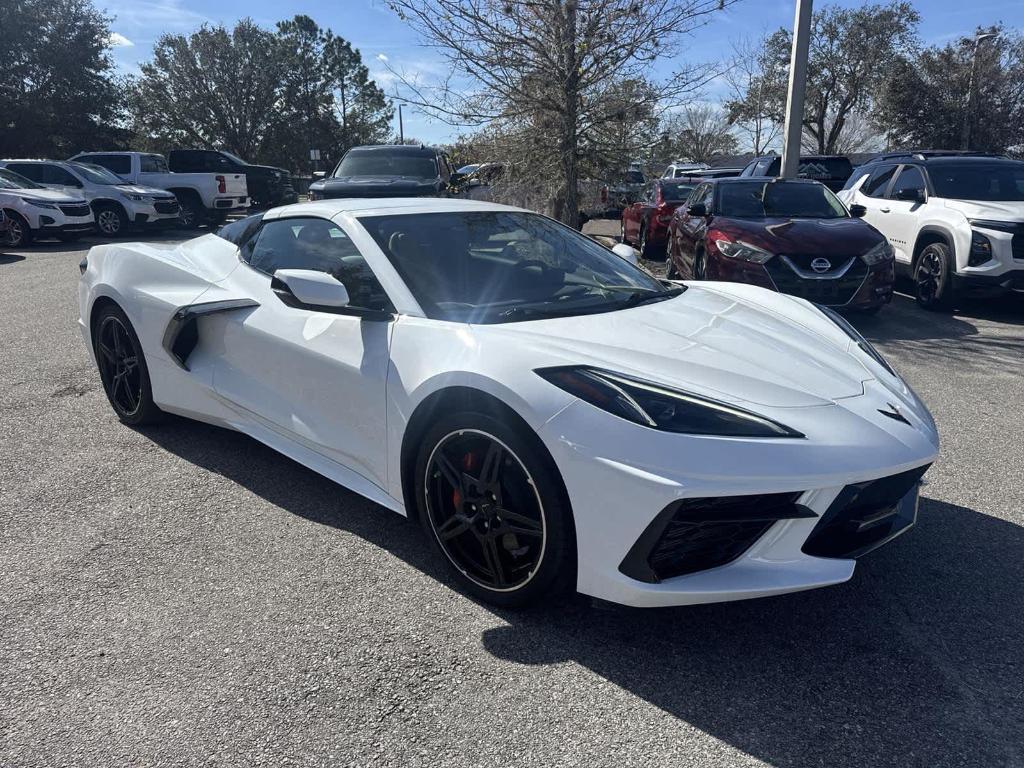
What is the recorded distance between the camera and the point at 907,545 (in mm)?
3217

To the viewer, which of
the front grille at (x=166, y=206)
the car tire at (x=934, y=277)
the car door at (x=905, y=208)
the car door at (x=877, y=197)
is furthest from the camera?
the front grille at (x=166, y=206)

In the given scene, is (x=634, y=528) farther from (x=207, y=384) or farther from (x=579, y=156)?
(x=579, y=156)

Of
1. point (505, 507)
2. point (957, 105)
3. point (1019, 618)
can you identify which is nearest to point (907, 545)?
point (1019, 618)

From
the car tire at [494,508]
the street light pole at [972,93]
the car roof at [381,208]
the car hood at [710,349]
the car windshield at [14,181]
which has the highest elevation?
the street light pole at [972,93]

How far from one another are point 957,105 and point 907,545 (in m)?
36.0

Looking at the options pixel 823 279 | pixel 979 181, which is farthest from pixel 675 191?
pixel 823 279

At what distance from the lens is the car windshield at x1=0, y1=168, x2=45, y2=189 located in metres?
15.6

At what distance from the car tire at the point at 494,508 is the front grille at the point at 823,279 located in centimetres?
544

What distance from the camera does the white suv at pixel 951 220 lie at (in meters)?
7.97

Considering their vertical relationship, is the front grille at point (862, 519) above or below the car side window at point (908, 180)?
below

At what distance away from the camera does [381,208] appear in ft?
12.2

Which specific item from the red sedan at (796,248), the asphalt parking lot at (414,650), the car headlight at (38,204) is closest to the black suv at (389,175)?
the red sedan at (796,248)

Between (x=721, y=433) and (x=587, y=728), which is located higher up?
(x=721, y=433)

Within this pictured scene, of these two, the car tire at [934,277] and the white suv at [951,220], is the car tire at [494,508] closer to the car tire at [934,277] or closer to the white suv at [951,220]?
the white suv at [951,220]
